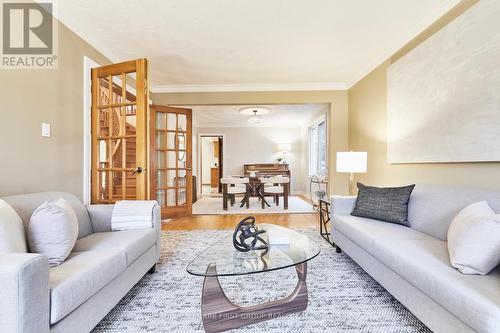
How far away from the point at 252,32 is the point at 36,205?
101 inches

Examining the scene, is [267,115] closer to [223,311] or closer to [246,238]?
[246,238]

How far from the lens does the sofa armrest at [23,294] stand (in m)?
0.91

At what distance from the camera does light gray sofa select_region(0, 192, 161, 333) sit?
0.92 meters

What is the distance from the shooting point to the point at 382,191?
2.44 m

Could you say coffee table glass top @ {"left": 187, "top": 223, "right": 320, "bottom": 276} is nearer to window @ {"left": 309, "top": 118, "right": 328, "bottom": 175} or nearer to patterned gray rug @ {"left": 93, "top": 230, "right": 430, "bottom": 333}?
patterned gray rug @ {"left": 93, "top": 230, "right": 430, "bottom": 333}

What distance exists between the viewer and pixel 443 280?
1.19m

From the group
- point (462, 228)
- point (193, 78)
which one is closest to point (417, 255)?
point (462, 228)

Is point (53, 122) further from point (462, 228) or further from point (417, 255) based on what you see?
point (462, 228)

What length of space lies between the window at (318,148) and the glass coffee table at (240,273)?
15.2ft

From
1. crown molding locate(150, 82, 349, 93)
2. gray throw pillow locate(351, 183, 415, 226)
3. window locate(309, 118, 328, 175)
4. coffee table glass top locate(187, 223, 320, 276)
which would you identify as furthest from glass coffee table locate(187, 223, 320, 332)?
window locate(309, 118, 328, 175)

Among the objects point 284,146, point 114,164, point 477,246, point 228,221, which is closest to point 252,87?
point 228,221

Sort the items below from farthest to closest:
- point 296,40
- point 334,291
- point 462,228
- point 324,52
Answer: point 324,52 < point 296,40 < point 334,291 < point 462,228

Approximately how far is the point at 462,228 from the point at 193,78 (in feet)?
12.9

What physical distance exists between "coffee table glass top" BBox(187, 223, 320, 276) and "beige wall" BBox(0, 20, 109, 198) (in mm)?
1661
